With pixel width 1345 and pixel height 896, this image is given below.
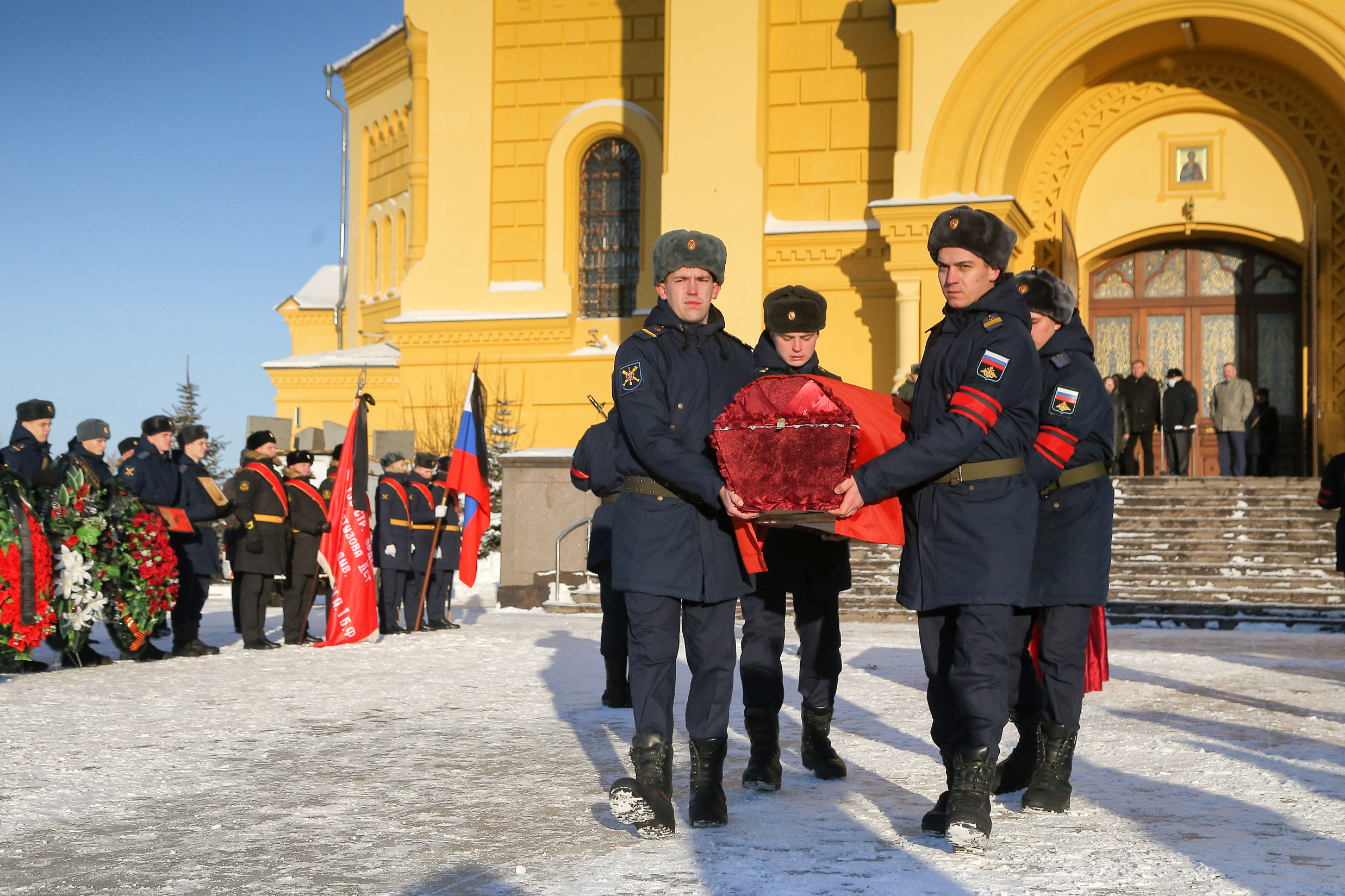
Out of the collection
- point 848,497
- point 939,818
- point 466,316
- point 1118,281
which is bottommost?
point 939,818

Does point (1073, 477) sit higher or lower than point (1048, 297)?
lower

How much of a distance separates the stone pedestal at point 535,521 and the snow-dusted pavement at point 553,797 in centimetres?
707

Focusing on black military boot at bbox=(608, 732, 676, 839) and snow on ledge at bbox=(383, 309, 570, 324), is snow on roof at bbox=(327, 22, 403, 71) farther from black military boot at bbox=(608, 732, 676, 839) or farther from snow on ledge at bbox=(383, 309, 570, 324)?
black military boot at bbox=(608, 732, 676, 839)

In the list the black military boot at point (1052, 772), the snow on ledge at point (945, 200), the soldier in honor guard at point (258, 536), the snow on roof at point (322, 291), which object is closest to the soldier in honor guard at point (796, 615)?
the black military boot at point (1052, 772)

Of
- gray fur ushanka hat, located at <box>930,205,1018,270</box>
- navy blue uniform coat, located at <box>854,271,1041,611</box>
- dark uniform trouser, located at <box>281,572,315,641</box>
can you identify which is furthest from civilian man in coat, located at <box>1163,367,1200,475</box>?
navy blue uniform coat, located at <box>854,271,1041,611</box>

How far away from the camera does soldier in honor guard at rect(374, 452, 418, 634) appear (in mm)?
13758

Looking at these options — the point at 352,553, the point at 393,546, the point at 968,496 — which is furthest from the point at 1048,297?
the point at 393,546

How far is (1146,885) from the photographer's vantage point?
13.3ft

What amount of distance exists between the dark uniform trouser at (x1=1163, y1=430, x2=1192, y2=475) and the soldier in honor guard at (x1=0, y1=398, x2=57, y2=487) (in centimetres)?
1423

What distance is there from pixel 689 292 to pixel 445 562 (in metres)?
9.80

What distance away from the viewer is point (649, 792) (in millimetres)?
4707

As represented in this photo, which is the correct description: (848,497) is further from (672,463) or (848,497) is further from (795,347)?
(795,347)

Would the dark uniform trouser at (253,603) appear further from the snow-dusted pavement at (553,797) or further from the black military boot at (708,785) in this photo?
the black military boot at (708,785)

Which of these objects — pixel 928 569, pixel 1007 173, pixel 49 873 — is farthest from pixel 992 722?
pixel 1007 173
